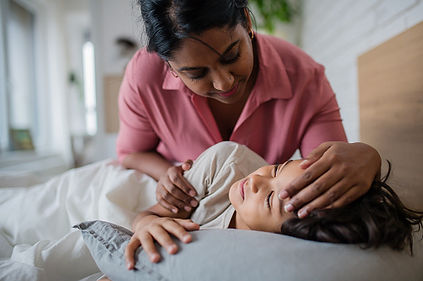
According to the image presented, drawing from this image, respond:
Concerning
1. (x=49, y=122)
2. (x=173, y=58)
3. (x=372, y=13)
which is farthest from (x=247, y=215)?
(x=49, y=122)

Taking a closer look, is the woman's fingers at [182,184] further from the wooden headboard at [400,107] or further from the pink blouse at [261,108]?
the wooden headboard at [400,107]

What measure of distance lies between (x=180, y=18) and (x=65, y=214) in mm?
734

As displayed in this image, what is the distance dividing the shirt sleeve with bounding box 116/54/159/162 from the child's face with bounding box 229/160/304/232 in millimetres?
557

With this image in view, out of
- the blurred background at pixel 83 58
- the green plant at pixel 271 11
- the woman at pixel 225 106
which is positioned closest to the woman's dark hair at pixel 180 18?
the woman at pixel 225 106

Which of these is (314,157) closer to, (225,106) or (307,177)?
(307,177)

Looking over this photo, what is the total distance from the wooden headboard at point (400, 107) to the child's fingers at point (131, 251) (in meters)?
0.81

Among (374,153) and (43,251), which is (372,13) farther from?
(43,251)

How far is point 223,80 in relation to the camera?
83 centimetres

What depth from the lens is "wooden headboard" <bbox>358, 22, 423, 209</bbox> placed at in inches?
39.8

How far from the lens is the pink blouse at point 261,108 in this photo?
1.11 metres

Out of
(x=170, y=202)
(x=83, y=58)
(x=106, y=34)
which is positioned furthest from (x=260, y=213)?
(x=83, y=58)

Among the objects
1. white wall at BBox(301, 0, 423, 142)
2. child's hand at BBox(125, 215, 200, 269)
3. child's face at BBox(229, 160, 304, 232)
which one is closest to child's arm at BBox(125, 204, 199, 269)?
child's hand at BBox(125, 215, 200, 269)

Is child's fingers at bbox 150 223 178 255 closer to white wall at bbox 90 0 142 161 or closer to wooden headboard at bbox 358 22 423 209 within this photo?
wooden headboard at bbox 358 22 423 209

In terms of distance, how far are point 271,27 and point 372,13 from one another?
1.39 m
